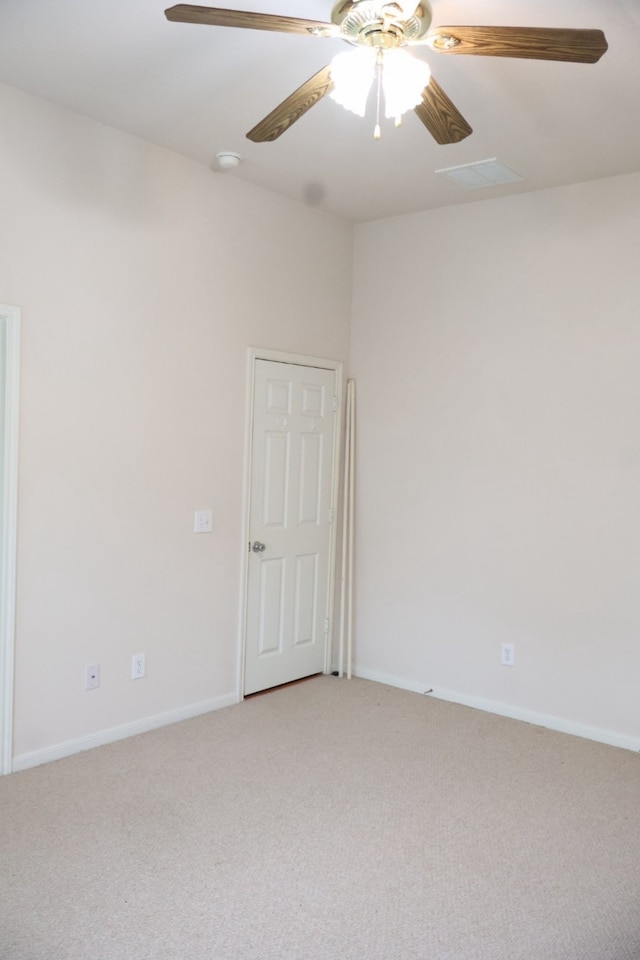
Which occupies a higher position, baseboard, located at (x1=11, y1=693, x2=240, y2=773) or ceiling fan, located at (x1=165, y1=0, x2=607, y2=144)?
ceiling fan, located at (x1=165, y1=0, x2=607, y2=144)

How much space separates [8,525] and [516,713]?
9.24 ft

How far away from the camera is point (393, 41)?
2266 mm

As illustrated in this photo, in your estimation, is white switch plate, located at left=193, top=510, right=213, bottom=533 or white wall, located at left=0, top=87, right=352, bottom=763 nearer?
white wall, located at left=0, top=87, right=352, bottom=763

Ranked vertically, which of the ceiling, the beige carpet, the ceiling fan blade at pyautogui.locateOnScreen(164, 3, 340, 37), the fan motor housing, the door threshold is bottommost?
the beige carpet

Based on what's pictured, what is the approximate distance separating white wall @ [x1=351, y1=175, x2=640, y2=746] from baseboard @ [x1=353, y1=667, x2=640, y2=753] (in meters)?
0.01

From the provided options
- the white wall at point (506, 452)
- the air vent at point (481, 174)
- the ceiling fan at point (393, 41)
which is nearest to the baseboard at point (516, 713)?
the white wall at point (506, 452)

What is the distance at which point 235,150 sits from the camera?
382 cm

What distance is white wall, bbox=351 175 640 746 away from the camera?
13.1 ft

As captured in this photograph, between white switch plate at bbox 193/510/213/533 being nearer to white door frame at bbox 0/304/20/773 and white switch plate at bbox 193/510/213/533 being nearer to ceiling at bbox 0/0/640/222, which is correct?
white door frame at bbox 0/304/20/773

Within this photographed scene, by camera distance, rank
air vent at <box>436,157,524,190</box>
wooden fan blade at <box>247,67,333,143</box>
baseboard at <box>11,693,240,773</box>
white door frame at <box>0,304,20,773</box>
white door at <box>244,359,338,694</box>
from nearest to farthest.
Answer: wooden fan blade at <box>247,67,333,143</box>, white door frame at <box>0,304,20,773</box>, baseboard at <box>11,693,240,773</box>, air vent at <box>436,157,524,190</box>, white door at <box>244,359,338,694</box>

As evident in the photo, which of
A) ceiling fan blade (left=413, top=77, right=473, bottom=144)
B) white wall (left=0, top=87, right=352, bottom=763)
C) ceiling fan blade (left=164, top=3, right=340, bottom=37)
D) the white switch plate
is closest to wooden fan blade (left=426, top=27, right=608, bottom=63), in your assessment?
ceiling fan blade (left=413, top=77, right=473, bottom=144)

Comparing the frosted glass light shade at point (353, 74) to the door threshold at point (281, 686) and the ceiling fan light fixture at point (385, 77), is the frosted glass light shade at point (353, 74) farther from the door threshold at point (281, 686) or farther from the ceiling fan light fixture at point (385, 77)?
the door threshold at point (281, 686)

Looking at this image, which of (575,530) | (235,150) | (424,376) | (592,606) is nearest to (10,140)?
(235,150)

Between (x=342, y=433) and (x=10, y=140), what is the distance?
2543 millimetres
